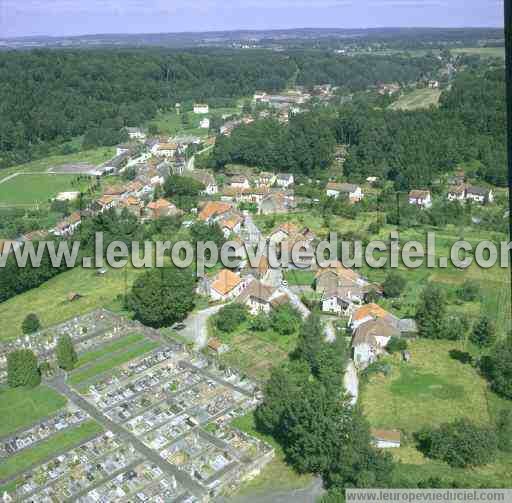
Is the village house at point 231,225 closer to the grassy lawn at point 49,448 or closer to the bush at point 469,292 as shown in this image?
the bush at point 469,292

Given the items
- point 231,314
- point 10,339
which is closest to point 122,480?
point 231,314

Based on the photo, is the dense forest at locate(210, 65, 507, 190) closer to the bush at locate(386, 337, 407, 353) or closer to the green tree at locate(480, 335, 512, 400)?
the bush at locate(386, 337, 407, 353)

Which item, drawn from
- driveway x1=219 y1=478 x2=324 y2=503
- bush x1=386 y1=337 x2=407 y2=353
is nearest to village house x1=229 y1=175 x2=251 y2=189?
bush x1=386 y1=337 x2=407 y2=353

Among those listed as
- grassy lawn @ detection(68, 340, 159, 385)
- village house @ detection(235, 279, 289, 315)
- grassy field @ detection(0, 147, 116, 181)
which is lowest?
grassy lawn @ detection(68, 340, 159, 385)

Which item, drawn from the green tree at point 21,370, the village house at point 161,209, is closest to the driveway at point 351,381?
the green tree at point 21,370

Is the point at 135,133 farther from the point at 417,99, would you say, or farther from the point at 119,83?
the point at 417,99
